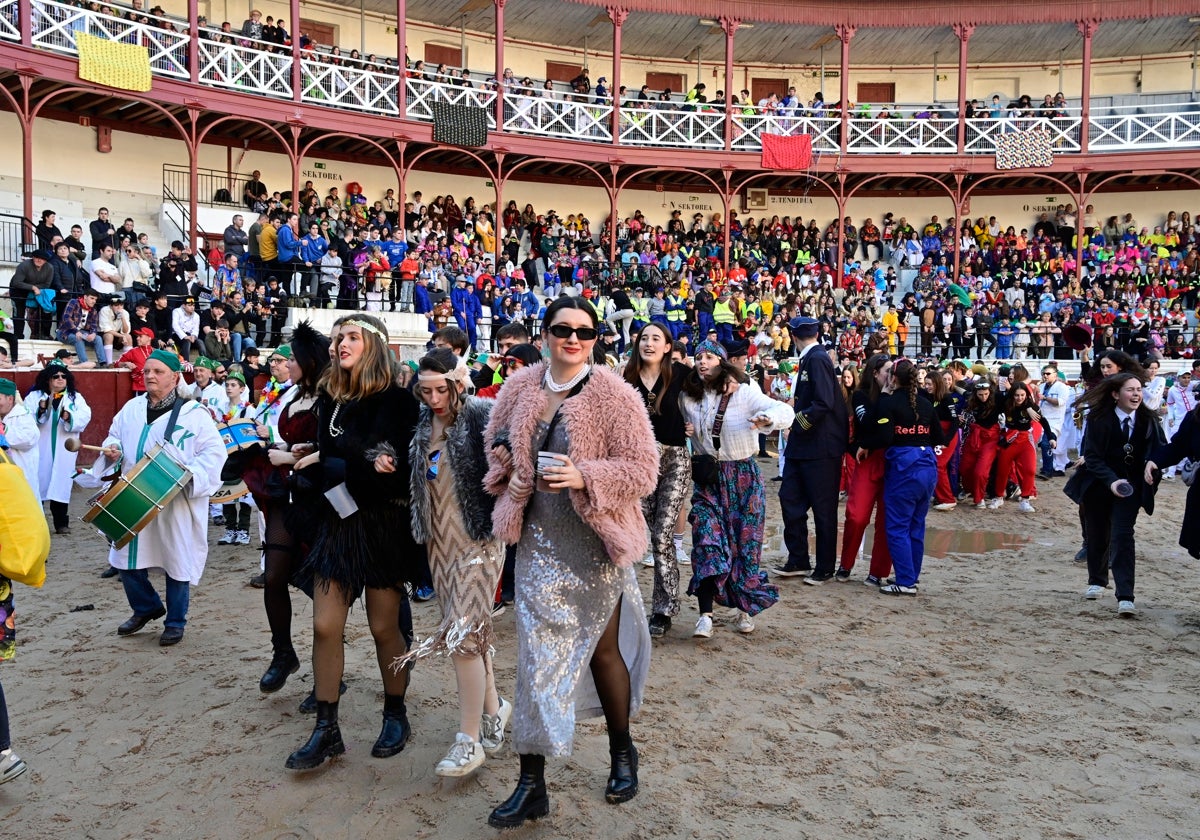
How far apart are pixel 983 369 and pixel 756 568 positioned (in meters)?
9.22

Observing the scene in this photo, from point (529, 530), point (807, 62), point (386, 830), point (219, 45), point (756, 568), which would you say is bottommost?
point (386, 830)

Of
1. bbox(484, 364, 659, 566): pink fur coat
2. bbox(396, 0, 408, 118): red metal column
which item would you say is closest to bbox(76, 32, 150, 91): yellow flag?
bbox(396, 0, 408, 118): red metal column

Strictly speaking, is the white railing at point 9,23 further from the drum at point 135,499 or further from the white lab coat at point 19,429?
the drum at point 135,499

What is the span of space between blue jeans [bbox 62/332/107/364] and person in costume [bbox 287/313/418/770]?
11.8 m

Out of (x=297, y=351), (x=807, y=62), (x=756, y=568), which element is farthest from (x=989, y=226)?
(x=297, y=351)

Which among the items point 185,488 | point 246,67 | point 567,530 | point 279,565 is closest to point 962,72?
point 246,67

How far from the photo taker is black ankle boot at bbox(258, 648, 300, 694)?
5331 mm

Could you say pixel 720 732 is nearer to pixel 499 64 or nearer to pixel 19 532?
pixel 19 532

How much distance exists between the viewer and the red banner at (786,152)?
2731cm

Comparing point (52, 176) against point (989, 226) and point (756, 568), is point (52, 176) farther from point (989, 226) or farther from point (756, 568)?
point (989, 226)

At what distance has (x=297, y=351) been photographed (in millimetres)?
5039

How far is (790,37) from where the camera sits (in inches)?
1168

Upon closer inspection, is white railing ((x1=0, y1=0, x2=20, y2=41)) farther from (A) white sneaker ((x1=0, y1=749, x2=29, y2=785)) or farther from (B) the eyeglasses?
(B) the eyeglasses

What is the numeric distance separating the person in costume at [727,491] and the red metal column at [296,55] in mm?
18123
